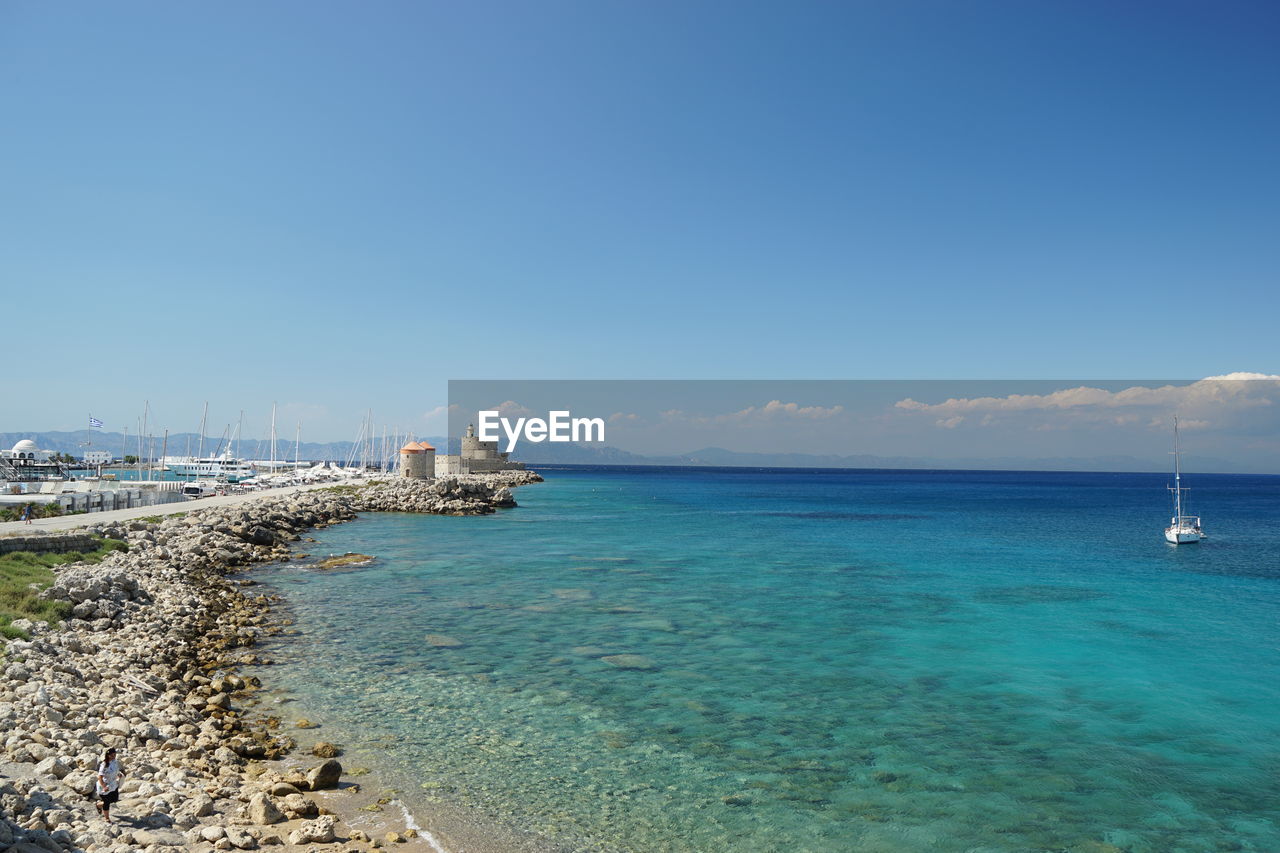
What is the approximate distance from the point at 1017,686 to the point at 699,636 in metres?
8.27

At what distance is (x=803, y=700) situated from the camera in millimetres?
15609

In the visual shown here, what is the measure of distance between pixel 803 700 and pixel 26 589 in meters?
19.1

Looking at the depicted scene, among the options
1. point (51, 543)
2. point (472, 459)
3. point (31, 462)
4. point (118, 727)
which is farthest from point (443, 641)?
point (31, 462)

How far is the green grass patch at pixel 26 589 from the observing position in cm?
1575

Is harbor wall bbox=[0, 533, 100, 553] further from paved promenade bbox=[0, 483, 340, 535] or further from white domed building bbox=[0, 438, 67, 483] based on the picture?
white domed building bbox=[0, 438, 67, 483]

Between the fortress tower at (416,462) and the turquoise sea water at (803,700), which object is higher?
the fortress tower at (416,462)

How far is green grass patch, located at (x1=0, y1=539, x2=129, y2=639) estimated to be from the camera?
15750 mm

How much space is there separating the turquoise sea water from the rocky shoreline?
54.1 inches

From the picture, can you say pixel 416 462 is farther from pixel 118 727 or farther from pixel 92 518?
pixel 118 727

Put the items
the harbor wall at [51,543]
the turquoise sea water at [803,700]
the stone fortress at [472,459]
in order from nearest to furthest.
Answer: the turquoise sea water at [803,700]
the harbor wall at [51,543]
the stone fortress at [472,459]

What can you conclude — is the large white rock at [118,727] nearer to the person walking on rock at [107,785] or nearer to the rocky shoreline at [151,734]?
the rocky shoreline at [151,734]

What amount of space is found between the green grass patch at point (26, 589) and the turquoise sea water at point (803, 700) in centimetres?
505

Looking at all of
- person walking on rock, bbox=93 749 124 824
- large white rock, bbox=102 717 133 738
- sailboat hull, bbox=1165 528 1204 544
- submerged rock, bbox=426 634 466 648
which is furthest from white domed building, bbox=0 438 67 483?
sailboat hull, bbox=1165 528 1204 544

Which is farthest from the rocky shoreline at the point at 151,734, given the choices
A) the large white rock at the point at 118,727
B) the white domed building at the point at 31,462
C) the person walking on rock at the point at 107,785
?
the white domed building at the point at 31,462
